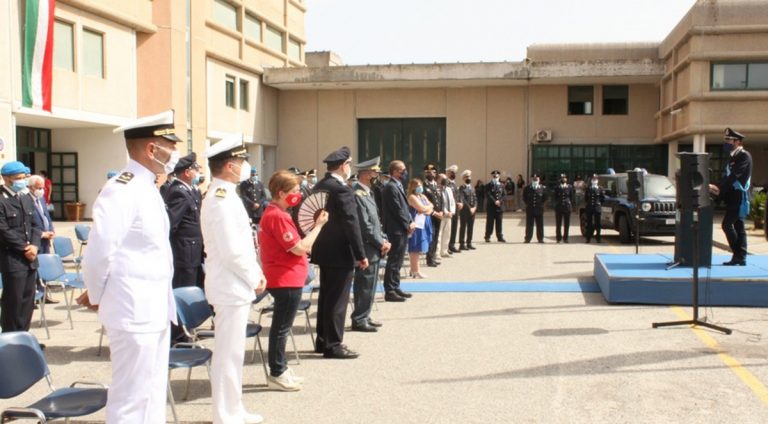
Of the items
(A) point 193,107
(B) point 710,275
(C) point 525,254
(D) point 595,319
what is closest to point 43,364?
(D) point 595,319

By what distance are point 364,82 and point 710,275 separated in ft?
87.8

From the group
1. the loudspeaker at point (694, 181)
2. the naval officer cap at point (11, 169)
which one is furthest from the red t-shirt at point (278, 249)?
the loudspeaker at point (694, 181)

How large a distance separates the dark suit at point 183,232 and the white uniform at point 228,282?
283cm

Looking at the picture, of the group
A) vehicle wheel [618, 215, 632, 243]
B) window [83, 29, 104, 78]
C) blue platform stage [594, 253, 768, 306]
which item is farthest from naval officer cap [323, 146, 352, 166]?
window [83, 29, 104, 78]

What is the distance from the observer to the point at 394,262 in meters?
10.9

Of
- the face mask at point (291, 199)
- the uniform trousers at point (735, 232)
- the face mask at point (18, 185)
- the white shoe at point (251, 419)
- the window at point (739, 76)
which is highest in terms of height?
the window at point (739, 76)

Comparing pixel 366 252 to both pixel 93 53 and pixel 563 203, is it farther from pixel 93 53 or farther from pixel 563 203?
pixel 93 53

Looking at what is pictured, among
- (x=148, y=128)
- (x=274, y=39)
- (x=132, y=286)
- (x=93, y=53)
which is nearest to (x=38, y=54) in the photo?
(x=93, y=53)

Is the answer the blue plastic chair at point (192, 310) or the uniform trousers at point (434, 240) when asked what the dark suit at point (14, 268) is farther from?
the uniform trousers at point (434, 240)

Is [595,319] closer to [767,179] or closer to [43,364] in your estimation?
[43,364]

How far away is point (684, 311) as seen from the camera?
9758mm

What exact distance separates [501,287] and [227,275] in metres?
7.56

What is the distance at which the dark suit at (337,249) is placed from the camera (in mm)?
7250

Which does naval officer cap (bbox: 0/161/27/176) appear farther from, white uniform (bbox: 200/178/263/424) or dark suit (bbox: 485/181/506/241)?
dark suit (bbox: 485/181/506/241)
